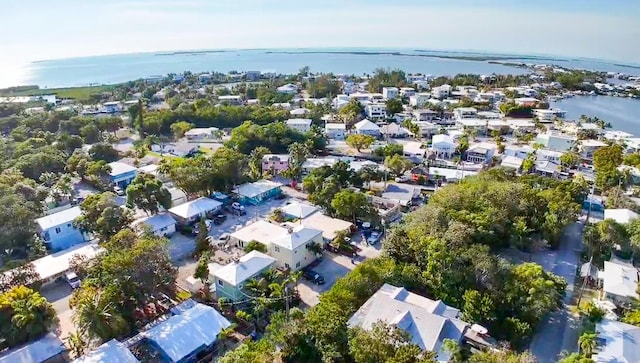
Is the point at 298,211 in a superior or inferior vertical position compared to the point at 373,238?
superior

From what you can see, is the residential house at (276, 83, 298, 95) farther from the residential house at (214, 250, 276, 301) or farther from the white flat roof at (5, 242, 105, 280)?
the residential house at (214, 250, 276, 301)

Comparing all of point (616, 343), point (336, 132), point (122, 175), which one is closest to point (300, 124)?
point (336, 132)


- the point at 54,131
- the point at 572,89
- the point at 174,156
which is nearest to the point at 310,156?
the point at 174,156

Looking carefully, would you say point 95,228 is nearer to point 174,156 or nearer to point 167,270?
point 167,270

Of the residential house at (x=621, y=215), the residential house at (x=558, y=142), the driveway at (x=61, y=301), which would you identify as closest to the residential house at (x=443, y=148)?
the residential house at (x=558, y=142)

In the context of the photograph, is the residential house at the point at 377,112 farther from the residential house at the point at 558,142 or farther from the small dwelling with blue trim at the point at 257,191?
the small dwelling with blue trim at the point at 257,191

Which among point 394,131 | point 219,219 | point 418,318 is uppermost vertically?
point 394,131

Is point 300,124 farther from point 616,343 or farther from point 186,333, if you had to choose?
point 616,343

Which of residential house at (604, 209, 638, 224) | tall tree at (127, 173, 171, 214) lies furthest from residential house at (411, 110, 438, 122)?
tall tree at (127, 173, 171, 214)
